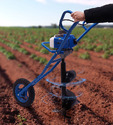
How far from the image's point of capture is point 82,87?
3324 mm

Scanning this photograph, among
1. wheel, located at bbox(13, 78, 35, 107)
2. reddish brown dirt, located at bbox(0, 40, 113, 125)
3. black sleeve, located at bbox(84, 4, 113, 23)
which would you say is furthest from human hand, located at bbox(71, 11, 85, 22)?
reddish brown dirt, located at bbox(0, 40, 113, 125)

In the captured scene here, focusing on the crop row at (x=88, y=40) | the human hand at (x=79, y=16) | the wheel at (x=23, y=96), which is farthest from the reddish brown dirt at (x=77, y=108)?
the human hand at (x=79, y=16)

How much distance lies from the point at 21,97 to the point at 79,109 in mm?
1053

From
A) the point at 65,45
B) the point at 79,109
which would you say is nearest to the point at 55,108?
the point at 79,109

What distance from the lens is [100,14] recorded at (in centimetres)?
125

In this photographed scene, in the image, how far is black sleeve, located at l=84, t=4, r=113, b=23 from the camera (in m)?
1.22

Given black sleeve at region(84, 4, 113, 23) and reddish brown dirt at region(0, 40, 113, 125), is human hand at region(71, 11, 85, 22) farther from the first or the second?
reddish brown dirt at region(0, 40, 113, 125)

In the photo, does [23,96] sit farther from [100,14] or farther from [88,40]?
[88,40]

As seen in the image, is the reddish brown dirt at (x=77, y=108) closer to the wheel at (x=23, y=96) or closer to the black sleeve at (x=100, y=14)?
the wheel at (x=23, y=96)

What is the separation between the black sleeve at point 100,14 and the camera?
122 cm

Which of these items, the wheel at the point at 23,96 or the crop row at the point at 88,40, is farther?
the crop row at the point at 88,40

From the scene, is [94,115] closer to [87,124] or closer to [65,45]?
[87,124]

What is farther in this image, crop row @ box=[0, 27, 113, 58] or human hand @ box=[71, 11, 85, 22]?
crop row @ box=[0, 27, 113, 58]

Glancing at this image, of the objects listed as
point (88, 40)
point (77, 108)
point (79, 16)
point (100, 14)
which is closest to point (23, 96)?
point (77, 108)
